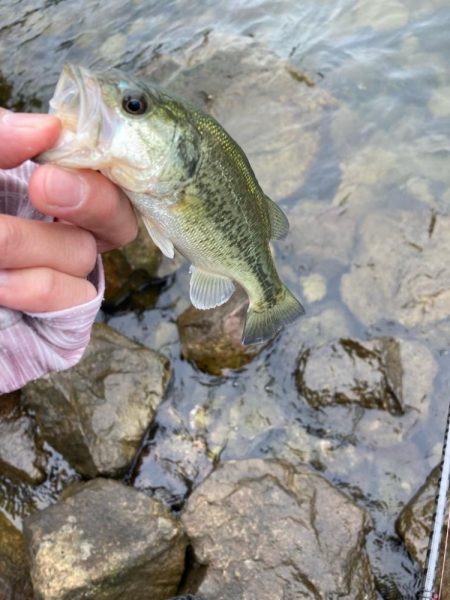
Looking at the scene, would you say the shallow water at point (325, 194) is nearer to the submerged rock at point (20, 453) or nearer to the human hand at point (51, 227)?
the submerged rock at point (20, 453)

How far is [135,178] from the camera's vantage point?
6.98 ft

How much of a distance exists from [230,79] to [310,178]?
1918mm

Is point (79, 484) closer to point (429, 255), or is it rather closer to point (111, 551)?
point (111, 551)

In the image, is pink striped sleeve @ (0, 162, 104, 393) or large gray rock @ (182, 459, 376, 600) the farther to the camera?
large gray rock @ (182, 459, 376, 600)

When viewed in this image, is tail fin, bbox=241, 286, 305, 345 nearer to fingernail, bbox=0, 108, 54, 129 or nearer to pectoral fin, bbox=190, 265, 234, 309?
pectoral fin, bbox=190, 265, 234, 309

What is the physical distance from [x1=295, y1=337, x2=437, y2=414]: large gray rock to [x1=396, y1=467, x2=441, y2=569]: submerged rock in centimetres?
67

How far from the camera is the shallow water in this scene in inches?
173

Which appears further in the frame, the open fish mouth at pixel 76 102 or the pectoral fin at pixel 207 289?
the pectoral fin at pixel 207 289

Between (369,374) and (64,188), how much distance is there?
3352 millimetres

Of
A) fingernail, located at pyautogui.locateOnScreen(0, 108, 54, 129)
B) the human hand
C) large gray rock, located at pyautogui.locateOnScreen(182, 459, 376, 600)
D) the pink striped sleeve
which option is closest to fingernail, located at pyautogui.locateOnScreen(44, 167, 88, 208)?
the human hand

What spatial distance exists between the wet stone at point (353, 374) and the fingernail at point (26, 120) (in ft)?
11.1

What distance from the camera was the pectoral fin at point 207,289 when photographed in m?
2.88

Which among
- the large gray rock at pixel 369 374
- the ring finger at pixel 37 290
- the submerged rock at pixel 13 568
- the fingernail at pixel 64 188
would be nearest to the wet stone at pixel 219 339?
the large gray rock at pixel 369 374

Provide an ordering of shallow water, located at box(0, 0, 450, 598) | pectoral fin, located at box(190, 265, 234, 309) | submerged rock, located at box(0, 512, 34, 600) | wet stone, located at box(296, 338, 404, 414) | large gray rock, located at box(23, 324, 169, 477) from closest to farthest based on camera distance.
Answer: pectoral fin, located at box(190, 265, 234, 309)
submerged rock, located at box(0, 512, 34, 600)
large gray rock, located at box(23, 324, 169, 477)
shallow water, located at box(0, 0, 450, 598)
wet stone, located at box(296, 338, 404, 414)
